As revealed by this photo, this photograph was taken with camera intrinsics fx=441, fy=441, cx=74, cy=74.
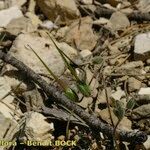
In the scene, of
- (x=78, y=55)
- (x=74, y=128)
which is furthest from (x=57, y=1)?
(x=74, y=128)

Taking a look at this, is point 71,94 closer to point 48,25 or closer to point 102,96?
point 102,96

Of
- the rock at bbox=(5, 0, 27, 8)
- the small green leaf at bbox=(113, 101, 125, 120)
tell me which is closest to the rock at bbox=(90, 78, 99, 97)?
the small green leaf at bbox=(113, 101, 125, 120)

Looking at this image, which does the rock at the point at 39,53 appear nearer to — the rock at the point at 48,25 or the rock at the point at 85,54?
the rock at the point at 85,54

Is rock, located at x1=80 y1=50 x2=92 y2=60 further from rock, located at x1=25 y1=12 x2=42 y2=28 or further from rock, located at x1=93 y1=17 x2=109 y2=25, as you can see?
Result: rock, located at x1=25 y1=12 x2=42 y2=28

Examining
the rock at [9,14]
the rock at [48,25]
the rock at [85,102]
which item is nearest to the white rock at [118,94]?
the rock at [85,102]

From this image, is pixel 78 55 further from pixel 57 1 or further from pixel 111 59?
pixel 57 1

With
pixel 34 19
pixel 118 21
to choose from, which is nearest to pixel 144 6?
pixel 118 21

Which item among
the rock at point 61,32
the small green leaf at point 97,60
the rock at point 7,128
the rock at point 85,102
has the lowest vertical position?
the rock at point 7,128
